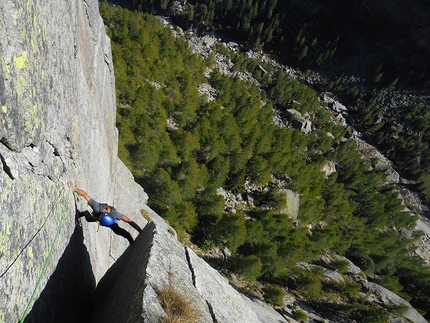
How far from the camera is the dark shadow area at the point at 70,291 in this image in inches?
181

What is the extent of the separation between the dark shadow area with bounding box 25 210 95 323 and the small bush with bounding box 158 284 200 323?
6.32ft

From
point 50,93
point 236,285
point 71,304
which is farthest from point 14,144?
point 236,285

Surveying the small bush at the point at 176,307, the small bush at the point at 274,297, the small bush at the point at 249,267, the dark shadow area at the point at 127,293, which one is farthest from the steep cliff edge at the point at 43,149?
the small bush at the point at 274,297

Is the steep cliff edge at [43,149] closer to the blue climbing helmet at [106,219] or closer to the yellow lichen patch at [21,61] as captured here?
the yellow lichen patch at [21,61]

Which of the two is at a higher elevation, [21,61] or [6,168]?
[21,61]

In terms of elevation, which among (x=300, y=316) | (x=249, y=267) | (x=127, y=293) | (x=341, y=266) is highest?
(x=127, y=293)

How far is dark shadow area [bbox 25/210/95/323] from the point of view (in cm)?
460

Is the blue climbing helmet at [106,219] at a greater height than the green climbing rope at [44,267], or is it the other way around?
the green climbing rope at [44,267]

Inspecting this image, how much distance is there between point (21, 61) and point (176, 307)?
4.56 m

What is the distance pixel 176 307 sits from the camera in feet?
15.1

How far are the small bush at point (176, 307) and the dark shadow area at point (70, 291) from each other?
1.93 meters

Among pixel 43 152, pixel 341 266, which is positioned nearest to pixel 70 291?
pixel 43 152

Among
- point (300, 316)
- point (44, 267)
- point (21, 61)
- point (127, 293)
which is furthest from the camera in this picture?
point (300, 316)

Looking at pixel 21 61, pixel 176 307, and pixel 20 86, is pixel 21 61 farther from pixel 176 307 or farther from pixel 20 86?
pixel 176 307
